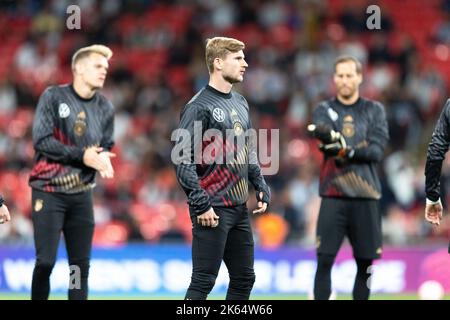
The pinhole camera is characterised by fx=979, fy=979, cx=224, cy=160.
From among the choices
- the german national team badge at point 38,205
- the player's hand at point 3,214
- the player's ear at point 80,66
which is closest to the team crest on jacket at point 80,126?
the player's ear at point 80,66

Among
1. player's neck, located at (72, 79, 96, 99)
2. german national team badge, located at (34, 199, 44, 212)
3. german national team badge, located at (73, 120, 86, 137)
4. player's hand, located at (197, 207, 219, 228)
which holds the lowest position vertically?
player's hand, located at (197, 207, 219, 228)

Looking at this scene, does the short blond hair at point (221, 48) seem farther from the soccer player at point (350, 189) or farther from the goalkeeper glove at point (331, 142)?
the soccer player at point (350, 189)

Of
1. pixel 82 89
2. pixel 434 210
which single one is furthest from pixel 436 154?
pixel 82 89

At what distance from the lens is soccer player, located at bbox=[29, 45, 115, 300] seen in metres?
8.33

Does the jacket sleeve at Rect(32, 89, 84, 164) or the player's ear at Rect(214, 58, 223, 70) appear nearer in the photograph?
the player's ear at Rect(214, 58, 223, 70)

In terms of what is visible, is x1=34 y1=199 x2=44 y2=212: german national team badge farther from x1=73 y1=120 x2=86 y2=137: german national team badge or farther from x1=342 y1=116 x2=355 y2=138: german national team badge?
x1=342 y1=116 x2=355 y2=138: german national team badge

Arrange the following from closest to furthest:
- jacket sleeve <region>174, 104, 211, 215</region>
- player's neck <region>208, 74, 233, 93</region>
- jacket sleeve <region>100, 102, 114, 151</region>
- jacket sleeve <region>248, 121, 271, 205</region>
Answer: jacket sleeve <region>174, 104, 211, 215</region> → player's neck <region>208, 74, 233, 93</region> → jacket sleeve <region>248, 121, 271, 205</region> → jacket sleeve <region>100, 102, 114, 151</region>

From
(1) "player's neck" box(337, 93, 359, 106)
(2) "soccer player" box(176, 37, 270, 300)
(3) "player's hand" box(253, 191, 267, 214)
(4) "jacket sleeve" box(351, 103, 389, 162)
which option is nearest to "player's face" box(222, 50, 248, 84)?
(2) "soccer player" box(176, 37, 270, 300)

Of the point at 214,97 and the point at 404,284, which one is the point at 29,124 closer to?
the point at 404,284

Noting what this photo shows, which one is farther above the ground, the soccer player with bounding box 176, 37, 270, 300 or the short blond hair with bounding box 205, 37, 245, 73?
the short blond hair with bounding box 205, 37, 245, 73

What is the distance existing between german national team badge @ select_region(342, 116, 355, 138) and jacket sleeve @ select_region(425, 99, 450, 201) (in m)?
→ 2.00

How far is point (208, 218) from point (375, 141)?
2640 millimetres

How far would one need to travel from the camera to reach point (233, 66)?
23.7 feet
